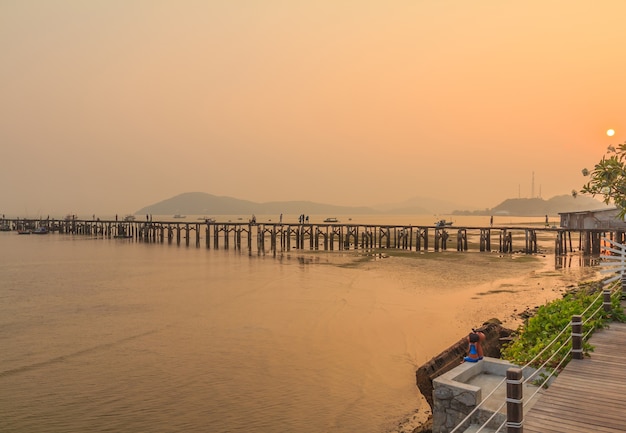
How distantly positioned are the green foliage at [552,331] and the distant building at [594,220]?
112ft

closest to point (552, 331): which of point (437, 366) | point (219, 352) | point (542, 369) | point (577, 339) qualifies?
point (577, 339)

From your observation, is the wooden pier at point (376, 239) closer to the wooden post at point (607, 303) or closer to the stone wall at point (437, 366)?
the wooden post at point (607, 303)

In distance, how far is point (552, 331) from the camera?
11.0m

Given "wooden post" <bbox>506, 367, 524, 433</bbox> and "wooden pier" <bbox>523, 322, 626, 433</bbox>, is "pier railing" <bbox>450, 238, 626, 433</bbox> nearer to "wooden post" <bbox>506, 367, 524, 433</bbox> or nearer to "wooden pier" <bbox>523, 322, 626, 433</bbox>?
"wooden post" <bbox>506, 367, 524, 433</bbox>

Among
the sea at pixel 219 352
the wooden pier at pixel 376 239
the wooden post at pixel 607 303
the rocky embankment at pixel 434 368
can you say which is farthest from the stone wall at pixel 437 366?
the wooden pier at pixel 376 239

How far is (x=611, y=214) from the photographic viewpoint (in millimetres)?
43000

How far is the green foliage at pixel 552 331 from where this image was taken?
30.9 feet

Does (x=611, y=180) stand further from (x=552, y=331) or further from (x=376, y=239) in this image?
(x=376, y=239)

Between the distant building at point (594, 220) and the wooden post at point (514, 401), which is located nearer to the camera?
the wooden post at point (514, 401)

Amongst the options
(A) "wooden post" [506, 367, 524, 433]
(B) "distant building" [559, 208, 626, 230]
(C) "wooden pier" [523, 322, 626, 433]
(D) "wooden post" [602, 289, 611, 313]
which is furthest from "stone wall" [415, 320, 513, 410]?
(B) "distant building" [559, 208, 626, 230]

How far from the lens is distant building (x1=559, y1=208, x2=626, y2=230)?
4231cm

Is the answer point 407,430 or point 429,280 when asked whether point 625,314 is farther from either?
point 429,280

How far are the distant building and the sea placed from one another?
57.0ft

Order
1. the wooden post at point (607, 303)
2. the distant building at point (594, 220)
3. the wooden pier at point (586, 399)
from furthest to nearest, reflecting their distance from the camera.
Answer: the distant building at point (594, 220)
the wooden post at point (607, 303)
the wooden pier at point (586, 399)
